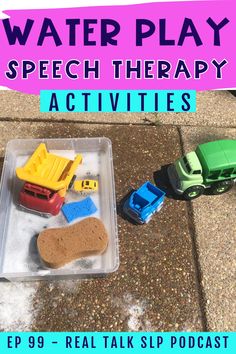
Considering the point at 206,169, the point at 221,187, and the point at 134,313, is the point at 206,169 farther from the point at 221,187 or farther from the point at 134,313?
the point at 134,313

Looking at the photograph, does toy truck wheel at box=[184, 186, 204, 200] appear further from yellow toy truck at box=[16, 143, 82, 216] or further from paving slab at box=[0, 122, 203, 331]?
yellow toy truck at box=[16, 143, 82, 216]

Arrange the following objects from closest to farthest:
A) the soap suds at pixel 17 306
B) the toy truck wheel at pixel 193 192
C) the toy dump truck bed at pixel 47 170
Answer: the soap suds at pixel 17 306 < the toy dump truck bed at pixel 47 170 < the toy truck wheel at pixel 193 192

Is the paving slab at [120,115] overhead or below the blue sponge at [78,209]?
overhead

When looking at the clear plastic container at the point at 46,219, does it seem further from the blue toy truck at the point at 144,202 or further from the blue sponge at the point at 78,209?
the blue toy truck at the point at 144,202

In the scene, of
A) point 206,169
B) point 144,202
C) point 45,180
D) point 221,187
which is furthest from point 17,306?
point 221,187

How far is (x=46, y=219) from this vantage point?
12.6ft

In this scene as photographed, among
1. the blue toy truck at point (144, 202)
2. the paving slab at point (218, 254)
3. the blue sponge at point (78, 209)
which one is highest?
the blue toy truck at point (144, 202)

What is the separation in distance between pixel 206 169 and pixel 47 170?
1584 mm

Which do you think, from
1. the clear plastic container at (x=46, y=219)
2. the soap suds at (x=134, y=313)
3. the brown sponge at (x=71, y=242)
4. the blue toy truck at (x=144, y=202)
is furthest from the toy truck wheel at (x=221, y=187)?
the soap suds at (x=134, y=313)

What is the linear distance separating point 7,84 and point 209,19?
2.69m

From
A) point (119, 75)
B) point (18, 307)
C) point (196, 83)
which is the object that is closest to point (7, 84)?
point (119, 75)

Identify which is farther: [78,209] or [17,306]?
[78,209]

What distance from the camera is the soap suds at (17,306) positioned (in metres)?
3.28

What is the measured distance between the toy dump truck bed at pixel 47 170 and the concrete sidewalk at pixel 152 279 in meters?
0.61
